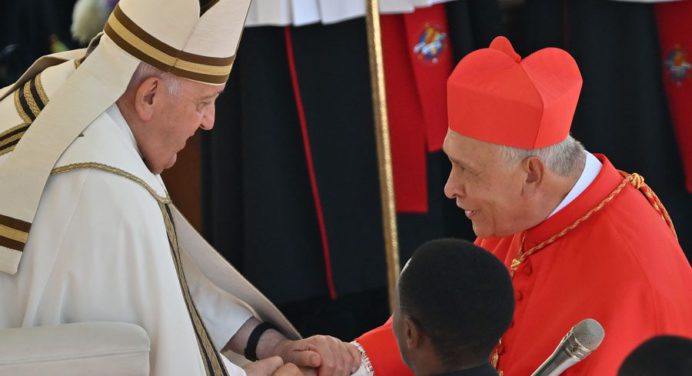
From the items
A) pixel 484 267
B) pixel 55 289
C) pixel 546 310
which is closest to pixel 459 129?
pixel 546 310

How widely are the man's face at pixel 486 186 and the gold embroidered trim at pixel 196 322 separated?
0.61 metres

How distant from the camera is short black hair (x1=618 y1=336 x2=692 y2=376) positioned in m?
1.54

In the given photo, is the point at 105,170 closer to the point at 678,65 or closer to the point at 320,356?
the point at 320,356

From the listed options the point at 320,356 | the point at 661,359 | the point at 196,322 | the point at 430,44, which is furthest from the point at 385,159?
the point at 661,359

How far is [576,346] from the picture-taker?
2.10 metres

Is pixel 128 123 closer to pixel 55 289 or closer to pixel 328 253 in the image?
pixel 55 289

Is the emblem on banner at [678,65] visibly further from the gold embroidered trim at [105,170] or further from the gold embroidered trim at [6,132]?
the gold embroidered trim at [6,132]

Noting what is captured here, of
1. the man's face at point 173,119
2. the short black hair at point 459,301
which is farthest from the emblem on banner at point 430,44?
the short black hair at point 459,301

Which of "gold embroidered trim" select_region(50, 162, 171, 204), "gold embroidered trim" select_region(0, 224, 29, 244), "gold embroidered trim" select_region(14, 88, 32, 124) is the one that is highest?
"gold embroidered trim" select_region(14, 88, 32, 124)

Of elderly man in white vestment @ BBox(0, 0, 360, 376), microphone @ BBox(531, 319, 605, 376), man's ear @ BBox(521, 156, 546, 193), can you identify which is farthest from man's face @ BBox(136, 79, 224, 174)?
microphone @ BBox(531, 319, 605, 376)

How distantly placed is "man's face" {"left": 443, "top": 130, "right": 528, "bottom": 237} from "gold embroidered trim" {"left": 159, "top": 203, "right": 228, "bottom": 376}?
605mm

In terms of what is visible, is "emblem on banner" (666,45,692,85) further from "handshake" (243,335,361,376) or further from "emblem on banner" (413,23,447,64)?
"handshake" (243,335,361,376)

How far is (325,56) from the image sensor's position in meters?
4.34

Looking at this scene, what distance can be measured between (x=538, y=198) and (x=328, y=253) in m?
1.94
